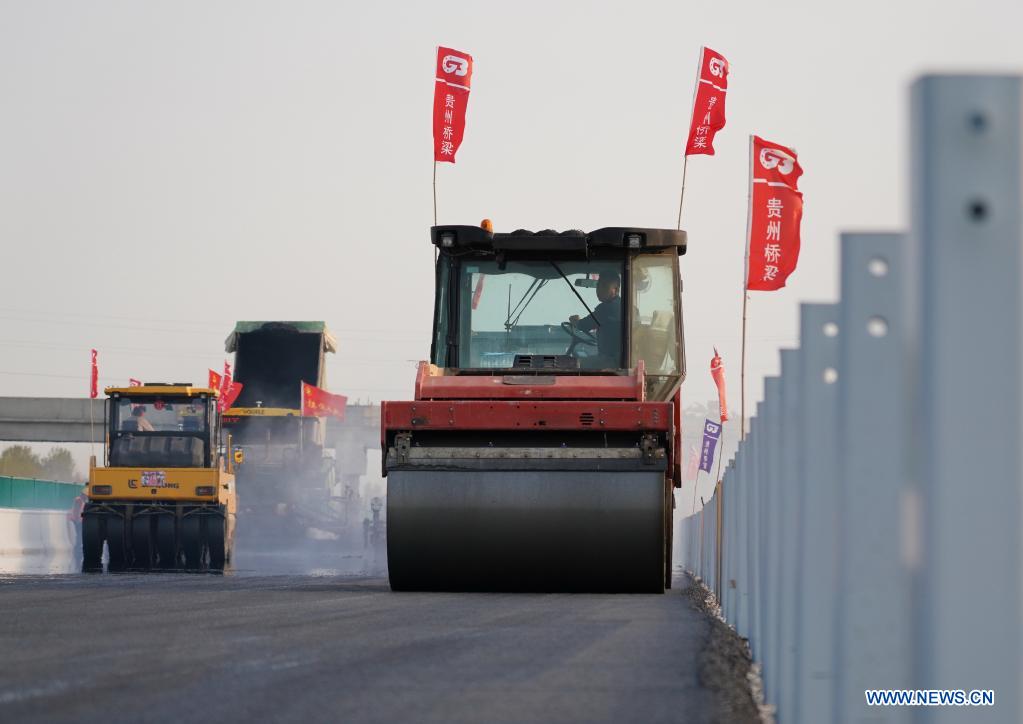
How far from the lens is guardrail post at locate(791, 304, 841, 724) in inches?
210

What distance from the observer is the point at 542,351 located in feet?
54.2

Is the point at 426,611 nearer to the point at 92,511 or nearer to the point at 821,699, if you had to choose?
the point at 821,699

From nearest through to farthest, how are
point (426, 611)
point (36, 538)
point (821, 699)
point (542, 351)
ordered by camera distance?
1. point (821, 699)
2. point (426, 611)
3. point (542, 351)
4. point (36, 538)

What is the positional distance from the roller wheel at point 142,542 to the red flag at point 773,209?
10.8 metres

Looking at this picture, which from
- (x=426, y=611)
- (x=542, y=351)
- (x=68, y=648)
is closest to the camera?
(x=68, y=648)

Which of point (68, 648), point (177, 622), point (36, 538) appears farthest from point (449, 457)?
point (36, 538)

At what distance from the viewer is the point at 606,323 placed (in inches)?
656

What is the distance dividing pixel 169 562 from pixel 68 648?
65.1 feet

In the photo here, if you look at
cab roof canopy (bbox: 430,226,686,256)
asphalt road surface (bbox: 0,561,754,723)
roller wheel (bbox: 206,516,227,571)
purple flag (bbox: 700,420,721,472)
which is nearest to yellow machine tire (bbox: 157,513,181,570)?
roller wheel (bbox: 206,516,227,571)

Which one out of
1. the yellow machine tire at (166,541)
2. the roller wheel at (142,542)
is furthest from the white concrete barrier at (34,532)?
the yellow machine tire at (166,541)

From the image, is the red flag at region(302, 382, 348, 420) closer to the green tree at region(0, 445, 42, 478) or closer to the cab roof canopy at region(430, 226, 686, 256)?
the cab roof canopy at region(430, 226, 686, 256)

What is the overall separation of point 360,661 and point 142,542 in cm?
2043

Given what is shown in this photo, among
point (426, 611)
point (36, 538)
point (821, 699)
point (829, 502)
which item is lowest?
point (36, 538)

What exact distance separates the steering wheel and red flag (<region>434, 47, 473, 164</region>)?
43.8 feet
